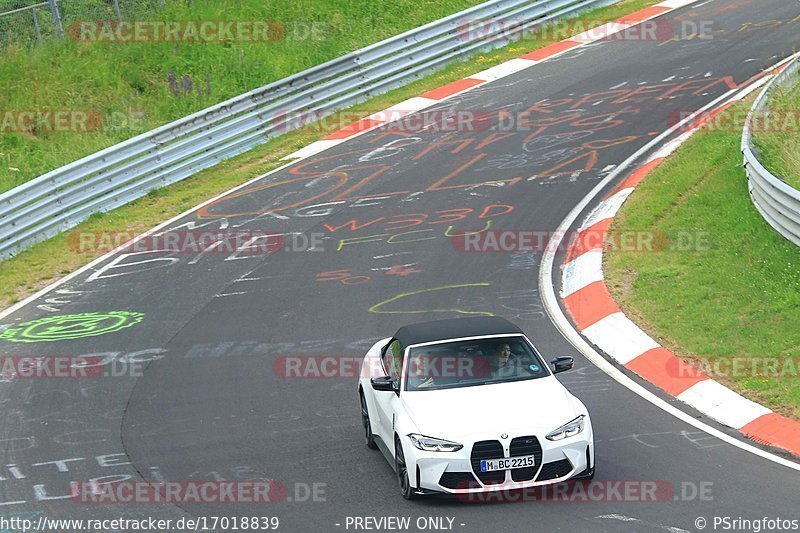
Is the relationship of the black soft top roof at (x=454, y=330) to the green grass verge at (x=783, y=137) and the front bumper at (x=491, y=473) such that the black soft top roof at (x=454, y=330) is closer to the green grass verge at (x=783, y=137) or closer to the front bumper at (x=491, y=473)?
the front bumper at (x=491, y=473)

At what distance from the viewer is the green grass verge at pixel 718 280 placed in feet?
39.0

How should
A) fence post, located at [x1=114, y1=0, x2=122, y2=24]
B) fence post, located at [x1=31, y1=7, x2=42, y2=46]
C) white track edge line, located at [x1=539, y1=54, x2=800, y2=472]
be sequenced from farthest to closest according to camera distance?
fence post, located at [x1=114, y1=0, x2=122, y2=24]
fence post, located at [x1=31, y1=7, x2=42, y2=46]
white track edge line, located at [x1=539, y1=54, x2=800, y2=472]

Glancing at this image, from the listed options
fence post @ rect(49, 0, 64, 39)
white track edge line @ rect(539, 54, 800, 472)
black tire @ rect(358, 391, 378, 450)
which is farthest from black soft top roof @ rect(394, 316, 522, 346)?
fence post @ rect(49, 0, 64, 39)

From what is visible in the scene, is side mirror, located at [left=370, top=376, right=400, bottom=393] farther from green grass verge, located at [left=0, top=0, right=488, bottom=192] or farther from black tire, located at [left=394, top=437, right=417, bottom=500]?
green grass verge, located at [left=0, top=0, right=488, bottom=192]

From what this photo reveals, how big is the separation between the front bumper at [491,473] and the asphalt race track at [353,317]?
0.22 metres

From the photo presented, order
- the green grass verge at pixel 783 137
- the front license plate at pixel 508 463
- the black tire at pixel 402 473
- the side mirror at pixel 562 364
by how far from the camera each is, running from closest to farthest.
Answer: the front license plate at pixel 508 463 → the black tire at pixel 402 473 → the side mirror at pixel 562 364 → the green grass verge at pixel 783 137

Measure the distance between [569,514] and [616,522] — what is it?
393mm

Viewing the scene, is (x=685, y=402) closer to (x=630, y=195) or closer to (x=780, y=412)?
(x=780, y=412)

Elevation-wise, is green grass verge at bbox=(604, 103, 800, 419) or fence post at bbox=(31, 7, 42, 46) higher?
fence post at bbox=(31, 7, 42, 46)

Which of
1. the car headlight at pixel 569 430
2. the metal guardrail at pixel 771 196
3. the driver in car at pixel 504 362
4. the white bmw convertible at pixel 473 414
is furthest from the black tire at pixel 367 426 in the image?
the metal guardrail at pixel 771 196

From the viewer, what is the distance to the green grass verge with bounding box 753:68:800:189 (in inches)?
619

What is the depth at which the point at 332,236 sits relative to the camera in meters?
18.4

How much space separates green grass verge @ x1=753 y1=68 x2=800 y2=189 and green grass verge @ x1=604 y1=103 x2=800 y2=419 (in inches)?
26.0

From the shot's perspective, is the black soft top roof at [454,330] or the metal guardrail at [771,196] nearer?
the black soft top roof at [454,330]
